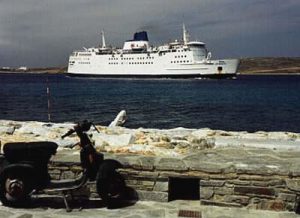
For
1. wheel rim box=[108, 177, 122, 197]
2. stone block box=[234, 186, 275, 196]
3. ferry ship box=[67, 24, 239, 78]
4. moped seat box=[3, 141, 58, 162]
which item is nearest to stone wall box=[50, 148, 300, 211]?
stone block box=[234, 186, 275, 196]

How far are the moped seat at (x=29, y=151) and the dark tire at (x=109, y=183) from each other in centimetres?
65

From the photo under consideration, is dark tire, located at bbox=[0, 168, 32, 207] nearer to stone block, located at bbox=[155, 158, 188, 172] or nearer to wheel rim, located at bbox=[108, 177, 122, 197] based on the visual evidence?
wheel rim, located at bbox=[108, 177, 122, 197]

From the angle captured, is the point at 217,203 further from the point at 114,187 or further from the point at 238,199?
the point at 114,187

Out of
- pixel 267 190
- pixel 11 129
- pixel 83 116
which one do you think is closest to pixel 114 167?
pixel 267 190

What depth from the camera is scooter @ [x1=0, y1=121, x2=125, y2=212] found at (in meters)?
5.09

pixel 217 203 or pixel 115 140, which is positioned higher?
pixel 115 140

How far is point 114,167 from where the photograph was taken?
17.1 ft

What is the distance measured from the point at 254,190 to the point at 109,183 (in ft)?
5.68

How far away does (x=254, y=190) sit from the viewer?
16.6 feet

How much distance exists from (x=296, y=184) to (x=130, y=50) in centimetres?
10257

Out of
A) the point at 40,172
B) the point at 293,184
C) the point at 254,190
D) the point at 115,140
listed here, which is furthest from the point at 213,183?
the point at 115,140

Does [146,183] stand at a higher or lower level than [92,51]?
lower

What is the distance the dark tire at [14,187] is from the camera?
5.08 meters

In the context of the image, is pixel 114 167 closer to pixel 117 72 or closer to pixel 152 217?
pixel 152 217
